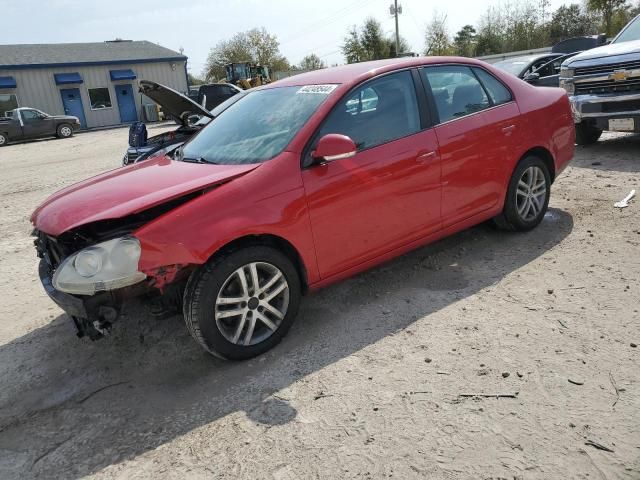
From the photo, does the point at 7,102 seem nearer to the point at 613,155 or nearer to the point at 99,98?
the point at 99,98

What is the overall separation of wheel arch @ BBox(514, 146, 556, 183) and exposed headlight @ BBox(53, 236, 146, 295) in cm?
343

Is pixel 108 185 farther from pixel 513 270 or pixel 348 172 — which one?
pixel 513 270

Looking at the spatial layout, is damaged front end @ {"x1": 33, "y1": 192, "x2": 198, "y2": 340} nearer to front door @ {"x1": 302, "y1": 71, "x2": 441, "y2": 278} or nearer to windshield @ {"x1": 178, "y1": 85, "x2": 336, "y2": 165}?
windshield @ {"x1": 178, "y1": 85, "x2": 336, "y2": 165}

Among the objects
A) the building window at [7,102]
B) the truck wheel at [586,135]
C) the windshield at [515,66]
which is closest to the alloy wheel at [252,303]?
the truck wheel at [586,135]

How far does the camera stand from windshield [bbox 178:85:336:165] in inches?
138

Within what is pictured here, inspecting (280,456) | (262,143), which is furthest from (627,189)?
(280,456)

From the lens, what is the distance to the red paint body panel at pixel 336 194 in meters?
3.00

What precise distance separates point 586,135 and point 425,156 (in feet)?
20.4

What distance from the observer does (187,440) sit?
261 cm

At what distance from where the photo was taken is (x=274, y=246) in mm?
3324

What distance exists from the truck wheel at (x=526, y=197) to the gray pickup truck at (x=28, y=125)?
2402 cm

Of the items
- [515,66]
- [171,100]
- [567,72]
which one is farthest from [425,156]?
[515,66]

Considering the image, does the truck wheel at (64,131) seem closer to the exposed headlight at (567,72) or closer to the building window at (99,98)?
the building window at (99,98)

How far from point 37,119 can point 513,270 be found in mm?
24720
